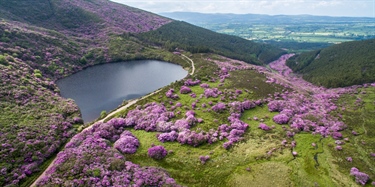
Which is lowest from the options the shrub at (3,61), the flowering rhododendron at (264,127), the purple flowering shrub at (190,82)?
the flowering rhododendron at (264,127)

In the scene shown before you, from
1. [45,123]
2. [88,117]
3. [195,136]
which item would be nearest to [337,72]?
[195,136]

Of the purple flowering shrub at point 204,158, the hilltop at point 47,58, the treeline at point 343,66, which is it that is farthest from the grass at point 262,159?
the treeline at point 343,66

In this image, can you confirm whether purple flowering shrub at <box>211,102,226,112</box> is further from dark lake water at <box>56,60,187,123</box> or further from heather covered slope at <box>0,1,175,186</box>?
heather covered slope at <box>0,1,175,186</box>

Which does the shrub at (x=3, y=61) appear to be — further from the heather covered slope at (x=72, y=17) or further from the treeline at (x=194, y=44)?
the treeline at (x=194, y=44)

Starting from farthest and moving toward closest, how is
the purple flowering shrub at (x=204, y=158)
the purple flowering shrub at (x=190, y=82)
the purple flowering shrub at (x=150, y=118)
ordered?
1. the purple flowering shrub at (x=190, y=82)
2. the purple flowering shrub at (x=150, y=118)
3. the purple flowering shrub at (x=204, y=158)

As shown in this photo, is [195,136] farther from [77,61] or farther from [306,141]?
[77,61]

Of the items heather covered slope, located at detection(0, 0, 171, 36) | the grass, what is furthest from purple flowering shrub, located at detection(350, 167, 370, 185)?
heather covered slope, located at detection(0, 0, 171, 36)
